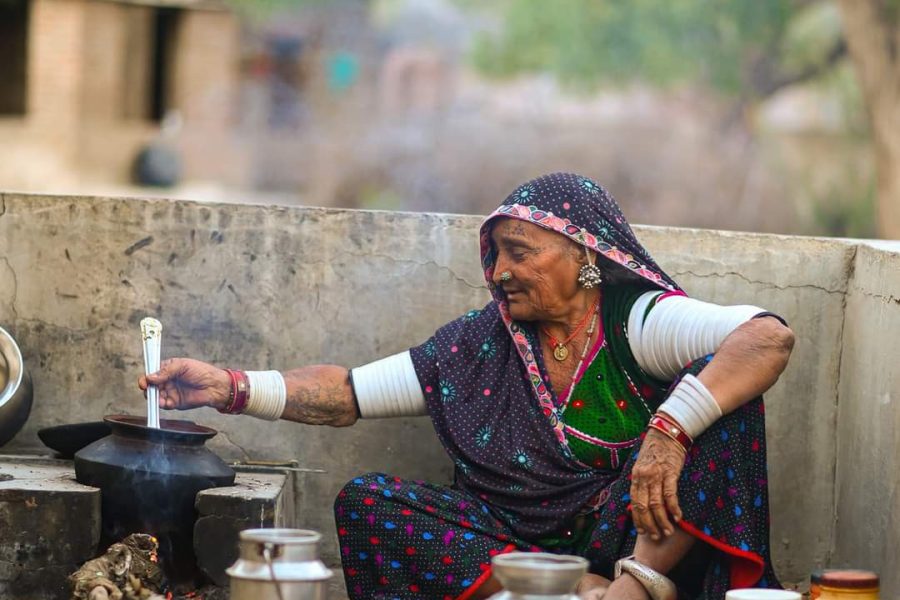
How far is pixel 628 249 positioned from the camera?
166 inches

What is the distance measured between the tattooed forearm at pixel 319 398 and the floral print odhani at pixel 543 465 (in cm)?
24

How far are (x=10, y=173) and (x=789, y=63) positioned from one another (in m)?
12.3

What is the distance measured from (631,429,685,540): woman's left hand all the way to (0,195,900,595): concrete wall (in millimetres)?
1237

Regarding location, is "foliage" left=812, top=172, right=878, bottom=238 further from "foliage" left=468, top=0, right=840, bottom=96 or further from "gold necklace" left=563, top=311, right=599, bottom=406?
"gold necklace" left=563, top=311, right=599, bottom=406

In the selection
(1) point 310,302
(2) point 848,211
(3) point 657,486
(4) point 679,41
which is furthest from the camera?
(4) point 679,41

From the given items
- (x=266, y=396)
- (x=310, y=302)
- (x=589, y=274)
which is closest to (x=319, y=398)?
(x=266, y=396)

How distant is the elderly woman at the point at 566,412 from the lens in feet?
12.7

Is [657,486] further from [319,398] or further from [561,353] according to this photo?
[319,398]

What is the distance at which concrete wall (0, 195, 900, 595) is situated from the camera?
496 cm

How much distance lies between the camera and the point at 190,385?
13.9 ft

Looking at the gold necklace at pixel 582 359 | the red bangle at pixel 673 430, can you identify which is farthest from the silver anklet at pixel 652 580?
the gold necklace at pixel 582 359

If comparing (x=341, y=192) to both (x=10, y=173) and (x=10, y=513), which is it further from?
(x=10, y=513)

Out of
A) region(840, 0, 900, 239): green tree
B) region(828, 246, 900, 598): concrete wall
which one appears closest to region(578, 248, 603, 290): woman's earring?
region(828, 246, 900, 598): concrete wall

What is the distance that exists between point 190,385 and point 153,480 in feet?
0.97
